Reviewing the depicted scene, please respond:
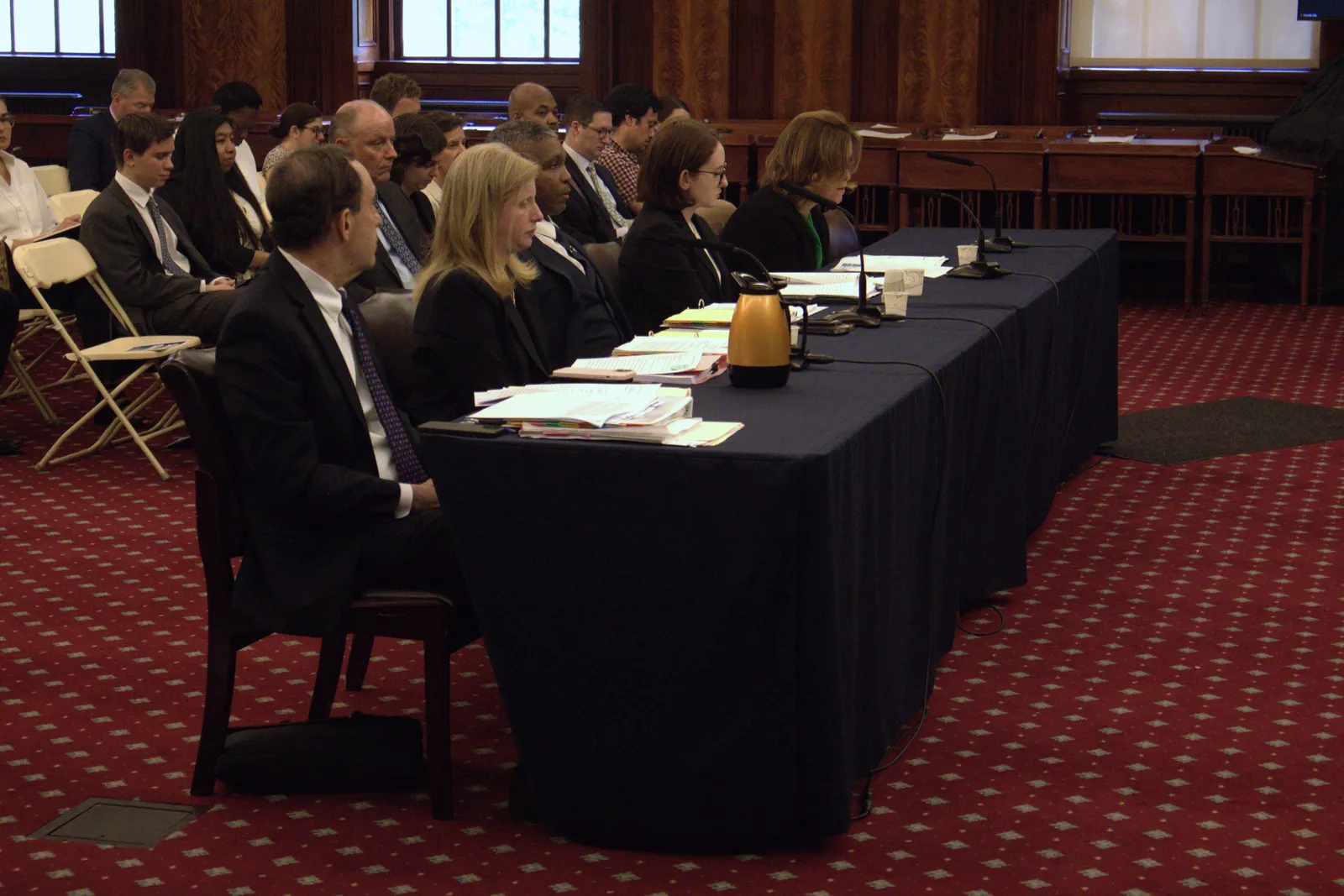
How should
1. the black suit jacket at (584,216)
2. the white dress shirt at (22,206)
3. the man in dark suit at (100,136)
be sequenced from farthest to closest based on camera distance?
1. the man in dark suit at (100,136)
2. the white dress shirt at (22,206)
3. the black suit jacket at (584,216)

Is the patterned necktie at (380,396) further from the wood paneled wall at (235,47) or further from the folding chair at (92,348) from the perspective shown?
the wood paneled wall at (235,47)

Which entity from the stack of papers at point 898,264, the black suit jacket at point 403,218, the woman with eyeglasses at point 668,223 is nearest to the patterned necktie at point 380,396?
the woman with eyeglasses at point 668,223

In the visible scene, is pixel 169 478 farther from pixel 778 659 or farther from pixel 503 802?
pixel 778 659

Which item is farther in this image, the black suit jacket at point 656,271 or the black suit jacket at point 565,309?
the black suit jacket at point 656,271

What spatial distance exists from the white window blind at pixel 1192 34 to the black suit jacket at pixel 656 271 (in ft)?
25.1

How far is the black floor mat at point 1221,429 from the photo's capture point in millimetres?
6312

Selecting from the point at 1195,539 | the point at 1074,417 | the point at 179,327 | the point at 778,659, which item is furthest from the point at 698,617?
the point at 179,327

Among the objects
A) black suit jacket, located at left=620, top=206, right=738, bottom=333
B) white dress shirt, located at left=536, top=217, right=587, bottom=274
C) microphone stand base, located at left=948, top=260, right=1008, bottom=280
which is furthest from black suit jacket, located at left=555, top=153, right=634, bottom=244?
white dress shirt, located at left=536, top=217, right=587, bottom=274

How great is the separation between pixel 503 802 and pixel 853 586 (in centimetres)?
82

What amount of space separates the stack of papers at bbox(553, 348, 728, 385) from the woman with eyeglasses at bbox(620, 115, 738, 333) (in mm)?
1219

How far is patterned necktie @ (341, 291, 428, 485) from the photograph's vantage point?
11.0 ft

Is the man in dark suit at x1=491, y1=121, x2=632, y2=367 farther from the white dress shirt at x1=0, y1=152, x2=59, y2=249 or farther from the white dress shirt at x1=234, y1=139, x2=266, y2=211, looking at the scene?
the white dress shirt at x1=234, y1=139, x2=266, y2=211

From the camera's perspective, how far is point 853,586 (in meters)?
2.99

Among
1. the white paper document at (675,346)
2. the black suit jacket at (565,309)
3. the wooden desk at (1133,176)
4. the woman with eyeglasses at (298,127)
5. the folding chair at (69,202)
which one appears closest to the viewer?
the white paper document at (675,346)
